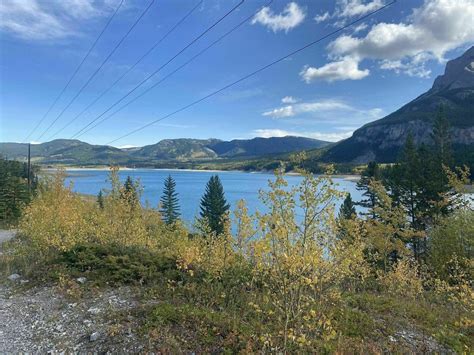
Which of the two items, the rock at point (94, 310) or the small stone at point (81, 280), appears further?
the small stone at point (81, 280)

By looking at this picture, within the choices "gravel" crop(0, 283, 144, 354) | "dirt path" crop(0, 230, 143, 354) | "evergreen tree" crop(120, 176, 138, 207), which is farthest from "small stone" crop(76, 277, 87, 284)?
"evergreen tree" crop(120, 176, 138, 207)

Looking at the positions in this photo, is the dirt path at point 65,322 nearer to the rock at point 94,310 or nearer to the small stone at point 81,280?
the rock at point 94,310

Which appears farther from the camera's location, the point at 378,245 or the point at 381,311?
the point at 378,245

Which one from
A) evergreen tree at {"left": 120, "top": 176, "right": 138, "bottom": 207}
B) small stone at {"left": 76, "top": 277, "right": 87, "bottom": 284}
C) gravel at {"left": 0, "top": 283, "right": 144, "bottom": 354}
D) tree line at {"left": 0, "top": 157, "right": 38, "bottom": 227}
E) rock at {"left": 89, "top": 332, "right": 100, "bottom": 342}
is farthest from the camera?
tree line at {"left": 0, "top": 157, "right": 38, "bottom": 227}

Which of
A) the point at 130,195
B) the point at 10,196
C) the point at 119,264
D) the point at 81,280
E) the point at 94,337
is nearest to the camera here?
the point at 94,337

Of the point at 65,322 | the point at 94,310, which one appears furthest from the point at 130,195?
the point at 65,322

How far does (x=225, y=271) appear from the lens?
34.6ft

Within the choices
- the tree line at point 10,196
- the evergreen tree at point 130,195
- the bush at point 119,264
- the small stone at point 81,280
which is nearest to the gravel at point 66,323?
the small stone at point 81,280

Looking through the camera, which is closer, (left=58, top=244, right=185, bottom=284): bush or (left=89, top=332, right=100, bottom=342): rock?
(left=89, top=332, right=100, bottom=342): rock

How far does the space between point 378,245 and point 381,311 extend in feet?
58.6

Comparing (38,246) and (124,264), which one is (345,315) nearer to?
(124,264)

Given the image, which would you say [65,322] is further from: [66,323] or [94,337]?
[94,337]

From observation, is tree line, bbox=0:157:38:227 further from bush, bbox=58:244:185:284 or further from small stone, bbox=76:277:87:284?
small stone, bbox=76:277:87:284

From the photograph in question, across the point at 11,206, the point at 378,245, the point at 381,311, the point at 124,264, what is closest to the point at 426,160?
the point at 378,245
